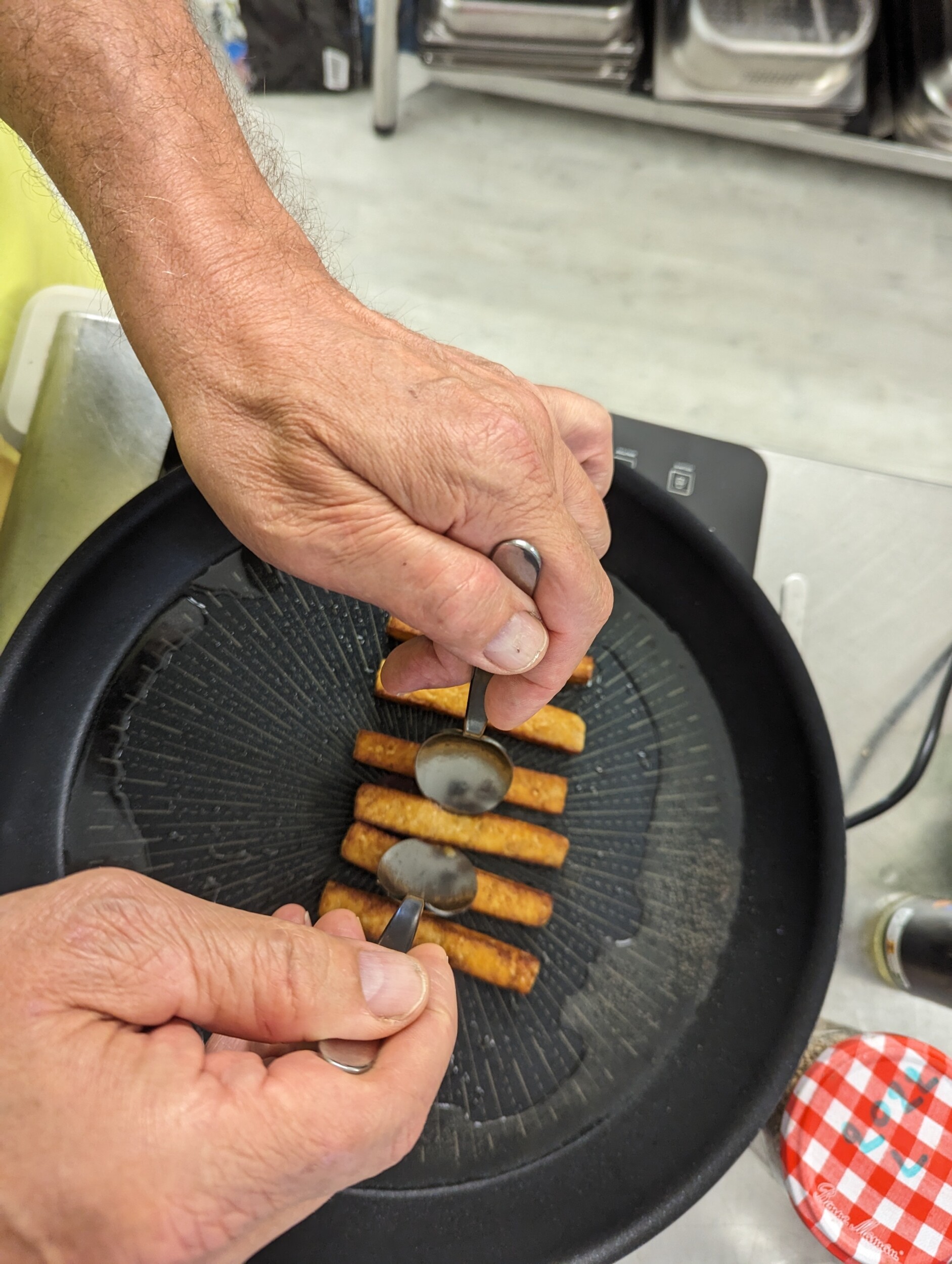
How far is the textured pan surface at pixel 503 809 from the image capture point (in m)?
0.67

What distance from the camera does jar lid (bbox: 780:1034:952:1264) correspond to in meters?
0.70

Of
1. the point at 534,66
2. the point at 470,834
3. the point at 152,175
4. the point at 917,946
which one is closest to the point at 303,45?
the point at 534,66

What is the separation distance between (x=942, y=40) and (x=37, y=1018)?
1806 mm

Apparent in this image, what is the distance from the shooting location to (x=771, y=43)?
1.23m

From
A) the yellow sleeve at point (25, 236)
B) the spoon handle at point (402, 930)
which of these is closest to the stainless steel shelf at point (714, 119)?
the yellow sleeve at point (25, 236)

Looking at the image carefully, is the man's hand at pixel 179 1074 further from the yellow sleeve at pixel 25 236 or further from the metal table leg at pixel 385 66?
the metal table leg at pixel 385 66

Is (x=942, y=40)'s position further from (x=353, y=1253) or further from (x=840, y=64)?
(x=353, y=1253)

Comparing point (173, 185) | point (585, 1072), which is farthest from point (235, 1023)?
point (173, 185)

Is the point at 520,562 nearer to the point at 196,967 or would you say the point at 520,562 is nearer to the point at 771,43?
the point at 196,967

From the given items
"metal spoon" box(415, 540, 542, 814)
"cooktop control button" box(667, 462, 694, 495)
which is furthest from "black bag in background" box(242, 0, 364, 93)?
"metal spoon" box(415, 540, 542, 814)

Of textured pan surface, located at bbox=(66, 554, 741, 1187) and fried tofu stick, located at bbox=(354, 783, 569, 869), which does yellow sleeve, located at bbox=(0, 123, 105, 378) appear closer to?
textured pan surface, located at bbox=(66, 554, 741, 1187)

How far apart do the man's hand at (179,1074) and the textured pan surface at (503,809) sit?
18 centimetres

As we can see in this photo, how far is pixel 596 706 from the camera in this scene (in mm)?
801

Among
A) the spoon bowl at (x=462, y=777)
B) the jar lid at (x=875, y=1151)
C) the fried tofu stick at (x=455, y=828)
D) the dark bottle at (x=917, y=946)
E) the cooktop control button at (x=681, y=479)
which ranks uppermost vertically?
the cooktop control button at (x=681, y=479)
